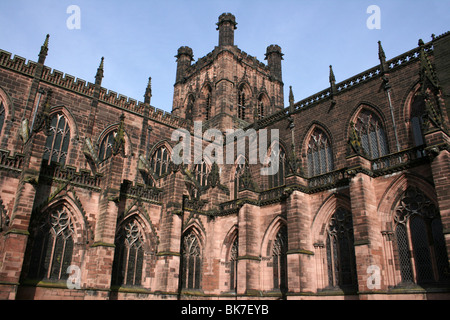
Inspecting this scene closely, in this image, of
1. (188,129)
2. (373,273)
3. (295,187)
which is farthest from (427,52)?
(188,129)

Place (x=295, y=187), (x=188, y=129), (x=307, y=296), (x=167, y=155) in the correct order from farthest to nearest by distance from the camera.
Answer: (x=188, y=129) < (x=167, y=155) < (x=295, y=187) < (x=307, y=296)

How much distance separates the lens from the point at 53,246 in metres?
16.4

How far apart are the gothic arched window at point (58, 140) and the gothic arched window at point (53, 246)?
5.05 m

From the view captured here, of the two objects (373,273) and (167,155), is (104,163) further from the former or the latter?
(373,273)

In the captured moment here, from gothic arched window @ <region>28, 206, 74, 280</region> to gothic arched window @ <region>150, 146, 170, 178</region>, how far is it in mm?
8665

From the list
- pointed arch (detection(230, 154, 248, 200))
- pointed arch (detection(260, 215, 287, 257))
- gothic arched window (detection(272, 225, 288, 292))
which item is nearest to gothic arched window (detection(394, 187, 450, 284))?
gothic arched window (detection(272, 225, 288, 292))

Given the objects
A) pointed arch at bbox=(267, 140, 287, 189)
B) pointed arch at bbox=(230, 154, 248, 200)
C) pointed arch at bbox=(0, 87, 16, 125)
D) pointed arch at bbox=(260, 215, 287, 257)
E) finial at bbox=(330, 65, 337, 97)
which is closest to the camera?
pointed arch at bbox=(260, 215, 287, 257)

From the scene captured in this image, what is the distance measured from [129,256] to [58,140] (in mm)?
8091

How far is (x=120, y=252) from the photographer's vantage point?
18328mm

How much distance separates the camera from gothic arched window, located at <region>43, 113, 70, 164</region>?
21000 mm

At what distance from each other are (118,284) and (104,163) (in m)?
5.93

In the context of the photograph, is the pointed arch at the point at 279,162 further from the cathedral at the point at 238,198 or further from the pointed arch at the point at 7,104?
the pointed arch at the point at 7,104

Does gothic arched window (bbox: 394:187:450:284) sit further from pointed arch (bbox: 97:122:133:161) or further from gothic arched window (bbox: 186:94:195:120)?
gothic arched window (bbox: 186:94:195:120)

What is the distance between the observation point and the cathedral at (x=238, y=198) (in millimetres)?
14336
